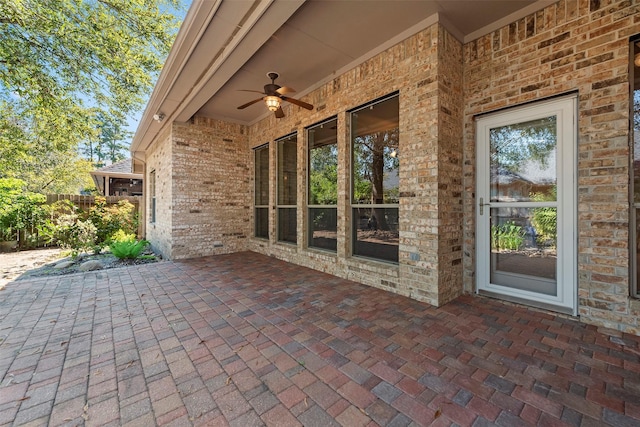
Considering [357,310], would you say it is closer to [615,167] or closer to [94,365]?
[94,365]

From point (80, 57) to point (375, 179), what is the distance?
6.55m

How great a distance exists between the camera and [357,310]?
9.43 ft

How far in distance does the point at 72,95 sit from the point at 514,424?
8846 millimetres

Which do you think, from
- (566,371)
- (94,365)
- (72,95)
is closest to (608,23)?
(566,371)

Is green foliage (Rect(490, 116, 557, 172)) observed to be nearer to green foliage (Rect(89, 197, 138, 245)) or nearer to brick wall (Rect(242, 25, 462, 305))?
brick wall (Rect(242, 25, 462, 305))

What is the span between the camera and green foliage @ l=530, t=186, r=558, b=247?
280 cm

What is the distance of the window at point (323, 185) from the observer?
4.46 m

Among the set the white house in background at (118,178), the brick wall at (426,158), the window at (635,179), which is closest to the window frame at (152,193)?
the white house in background at (118,178)

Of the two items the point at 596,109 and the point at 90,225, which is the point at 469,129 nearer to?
the point at 596,109

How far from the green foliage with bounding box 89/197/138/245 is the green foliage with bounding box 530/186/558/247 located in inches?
366

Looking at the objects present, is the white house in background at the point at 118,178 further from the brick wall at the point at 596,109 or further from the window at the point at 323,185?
the brick wall at the point at 596,109

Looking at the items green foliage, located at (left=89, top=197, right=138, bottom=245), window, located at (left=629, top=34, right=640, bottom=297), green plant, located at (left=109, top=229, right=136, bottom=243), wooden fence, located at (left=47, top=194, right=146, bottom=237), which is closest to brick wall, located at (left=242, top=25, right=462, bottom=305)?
window, located at (left=629, top=34, right=640, bottom=297)

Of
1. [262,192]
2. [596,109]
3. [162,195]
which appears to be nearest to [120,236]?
[162,195]

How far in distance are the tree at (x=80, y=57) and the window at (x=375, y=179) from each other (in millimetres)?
5263
